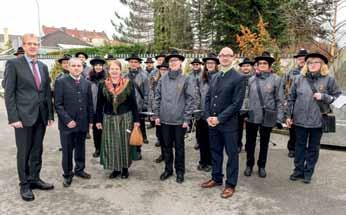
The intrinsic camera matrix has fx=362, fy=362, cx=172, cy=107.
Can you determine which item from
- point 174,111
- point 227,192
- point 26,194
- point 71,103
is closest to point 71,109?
point 71,103

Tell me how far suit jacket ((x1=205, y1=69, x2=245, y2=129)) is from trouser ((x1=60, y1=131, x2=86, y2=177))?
6.78ft

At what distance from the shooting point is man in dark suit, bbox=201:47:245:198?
15.4ft

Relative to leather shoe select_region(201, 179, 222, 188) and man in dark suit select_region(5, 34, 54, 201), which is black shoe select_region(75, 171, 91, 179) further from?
leather shoe select_region(201, 179, 222, 188)

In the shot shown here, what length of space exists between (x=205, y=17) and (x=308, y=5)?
8.05 m

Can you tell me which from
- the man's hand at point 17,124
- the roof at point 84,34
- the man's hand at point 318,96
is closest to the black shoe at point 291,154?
the man's hand at point 318,96

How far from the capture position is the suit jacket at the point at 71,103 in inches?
201

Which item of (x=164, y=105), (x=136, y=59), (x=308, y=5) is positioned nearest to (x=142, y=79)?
(x=136, y=59)

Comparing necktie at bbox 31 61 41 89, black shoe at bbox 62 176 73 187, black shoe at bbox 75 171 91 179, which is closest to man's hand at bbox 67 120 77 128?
necktie at bbox 31 61 41 89

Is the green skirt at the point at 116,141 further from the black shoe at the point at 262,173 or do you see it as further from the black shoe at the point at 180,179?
the black shoe at the point at 262,173

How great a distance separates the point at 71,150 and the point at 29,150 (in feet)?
2.11

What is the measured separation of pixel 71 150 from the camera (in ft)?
17.4

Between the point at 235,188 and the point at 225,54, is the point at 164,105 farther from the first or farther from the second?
the point at 235,188

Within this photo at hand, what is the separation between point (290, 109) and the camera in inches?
211

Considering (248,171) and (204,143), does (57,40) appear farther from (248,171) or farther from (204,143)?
(248,171)
